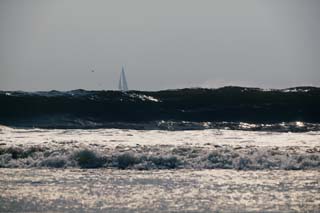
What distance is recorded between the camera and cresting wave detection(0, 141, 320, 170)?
1551 cm

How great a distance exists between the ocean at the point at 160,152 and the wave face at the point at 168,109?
51 mm

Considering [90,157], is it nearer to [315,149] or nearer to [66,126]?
[315,149]

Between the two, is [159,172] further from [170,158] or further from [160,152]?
[160,152]

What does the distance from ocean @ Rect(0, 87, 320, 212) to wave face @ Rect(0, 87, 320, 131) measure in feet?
0.17

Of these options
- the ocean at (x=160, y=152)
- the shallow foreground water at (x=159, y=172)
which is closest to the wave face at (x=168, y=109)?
the ocean at (x=160, y=152)

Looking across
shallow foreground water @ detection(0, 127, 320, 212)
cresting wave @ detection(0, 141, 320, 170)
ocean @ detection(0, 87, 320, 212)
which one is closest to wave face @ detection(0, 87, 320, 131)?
ocean @ detection(0, 87, 320, 212)

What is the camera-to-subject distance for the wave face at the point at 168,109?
2848 centimetres

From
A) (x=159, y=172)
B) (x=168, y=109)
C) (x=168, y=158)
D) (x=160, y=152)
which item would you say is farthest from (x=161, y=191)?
(x=168, y=109)

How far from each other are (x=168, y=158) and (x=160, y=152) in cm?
74

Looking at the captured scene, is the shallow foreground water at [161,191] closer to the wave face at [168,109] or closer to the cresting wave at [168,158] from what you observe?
the cresting wave at [168,158]

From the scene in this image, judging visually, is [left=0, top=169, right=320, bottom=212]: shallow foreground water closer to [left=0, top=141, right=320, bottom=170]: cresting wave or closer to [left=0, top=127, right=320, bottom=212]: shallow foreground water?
[left=0, top=127, right=320, bottom=212]: shallow foreground water

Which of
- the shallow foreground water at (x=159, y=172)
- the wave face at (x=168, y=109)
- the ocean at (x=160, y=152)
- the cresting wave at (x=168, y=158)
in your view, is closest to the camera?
the shallow foreground water at (x=159, y=172)

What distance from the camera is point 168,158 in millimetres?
16047

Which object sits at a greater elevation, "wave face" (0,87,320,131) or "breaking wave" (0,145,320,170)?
"wave face" (0,87,320,131)
